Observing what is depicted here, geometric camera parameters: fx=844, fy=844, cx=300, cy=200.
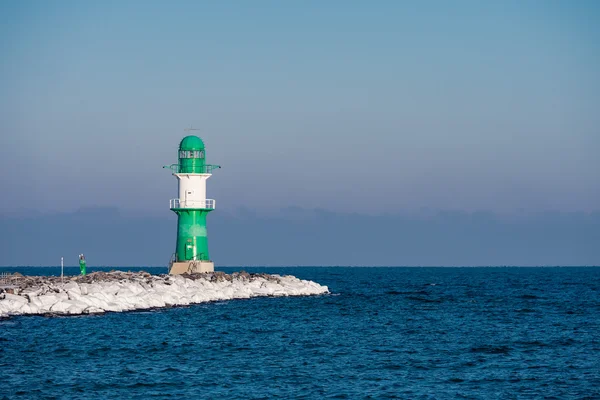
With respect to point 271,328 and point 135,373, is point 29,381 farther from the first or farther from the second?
point 271,328

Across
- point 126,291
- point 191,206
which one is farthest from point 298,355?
point 191,206

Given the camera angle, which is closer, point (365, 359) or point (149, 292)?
point (365, 359)

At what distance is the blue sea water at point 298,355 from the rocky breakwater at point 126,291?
170 cm

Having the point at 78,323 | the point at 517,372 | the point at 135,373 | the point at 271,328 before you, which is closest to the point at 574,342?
the point at 517,372

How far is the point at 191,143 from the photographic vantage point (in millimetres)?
55750

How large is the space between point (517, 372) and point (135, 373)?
39.5 feet

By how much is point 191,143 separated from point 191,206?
425cm

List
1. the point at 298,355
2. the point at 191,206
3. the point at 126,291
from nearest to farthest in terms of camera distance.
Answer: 1. the point at 298,355
2. the point at 126,291
3. the point at 191,206

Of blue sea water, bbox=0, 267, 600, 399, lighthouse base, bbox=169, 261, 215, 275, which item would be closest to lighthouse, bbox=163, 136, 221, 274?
lighthouse base, bbox=169, 261, 215, 275

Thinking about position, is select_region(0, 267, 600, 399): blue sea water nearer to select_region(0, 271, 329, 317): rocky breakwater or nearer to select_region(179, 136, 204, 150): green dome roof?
select_region(0, 271, 329, 317): rocky breakwater

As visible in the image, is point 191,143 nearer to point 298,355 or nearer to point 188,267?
point 188,267

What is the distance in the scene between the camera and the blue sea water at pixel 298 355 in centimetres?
2397

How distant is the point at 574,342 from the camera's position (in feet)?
112

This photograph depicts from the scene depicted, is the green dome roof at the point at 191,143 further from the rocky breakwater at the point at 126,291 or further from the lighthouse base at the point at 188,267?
the rocky breakwater at the point at 126,291
